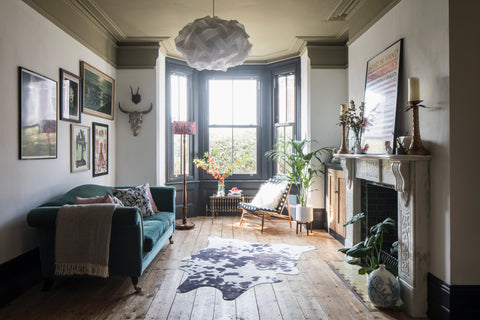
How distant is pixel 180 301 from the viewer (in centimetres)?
279

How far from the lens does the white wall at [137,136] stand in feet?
17.7

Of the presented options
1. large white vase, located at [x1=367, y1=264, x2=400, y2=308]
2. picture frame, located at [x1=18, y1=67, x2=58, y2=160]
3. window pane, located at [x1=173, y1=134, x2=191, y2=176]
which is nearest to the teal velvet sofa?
picture frame, located at [x1=18, y1=67, x2=58, y2=160]

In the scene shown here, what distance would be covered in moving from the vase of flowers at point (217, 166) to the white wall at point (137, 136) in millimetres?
1061

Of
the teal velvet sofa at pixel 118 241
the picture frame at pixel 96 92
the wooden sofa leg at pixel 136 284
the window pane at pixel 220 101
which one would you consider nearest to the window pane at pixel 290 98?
the window pane at pixel 220 101

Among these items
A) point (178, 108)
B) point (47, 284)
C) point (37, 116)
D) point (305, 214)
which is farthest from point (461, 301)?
point (178, 108)

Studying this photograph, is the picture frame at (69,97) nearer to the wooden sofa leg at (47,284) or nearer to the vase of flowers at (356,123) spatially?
the wooden sofa leg at (47,284)

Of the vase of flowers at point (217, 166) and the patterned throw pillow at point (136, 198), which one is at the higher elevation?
the vase of flowers at point (217, 166)

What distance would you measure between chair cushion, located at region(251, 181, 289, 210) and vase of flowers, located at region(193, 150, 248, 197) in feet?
2.96

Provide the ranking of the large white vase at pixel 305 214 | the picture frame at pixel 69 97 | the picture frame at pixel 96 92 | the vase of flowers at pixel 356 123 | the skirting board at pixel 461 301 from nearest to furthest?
the skirting board at pixel 461 301 < the vase of flowers at pixel 356 123 < the picture frame at pixel 69 97 < the picture frame at pixel 96 92 < the large white vase at pixel 305 214

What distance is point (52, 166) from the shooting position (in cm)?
353

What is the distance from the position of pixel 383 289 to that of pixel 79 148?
367 cm

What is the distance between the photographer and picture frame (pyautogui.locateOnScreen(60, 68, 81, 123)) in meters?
3.74

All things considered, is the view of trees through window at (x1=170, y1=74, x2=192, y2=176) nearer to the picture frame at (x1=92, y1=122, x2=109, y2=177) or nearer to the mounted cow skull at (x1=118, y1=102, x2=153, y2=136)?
the mounted cow skull at (x1=118, y1=102, x2=153, y2=136)

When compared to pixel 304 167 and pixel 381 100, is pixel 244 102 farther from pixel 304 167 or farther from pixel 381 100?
pixel 381 100
